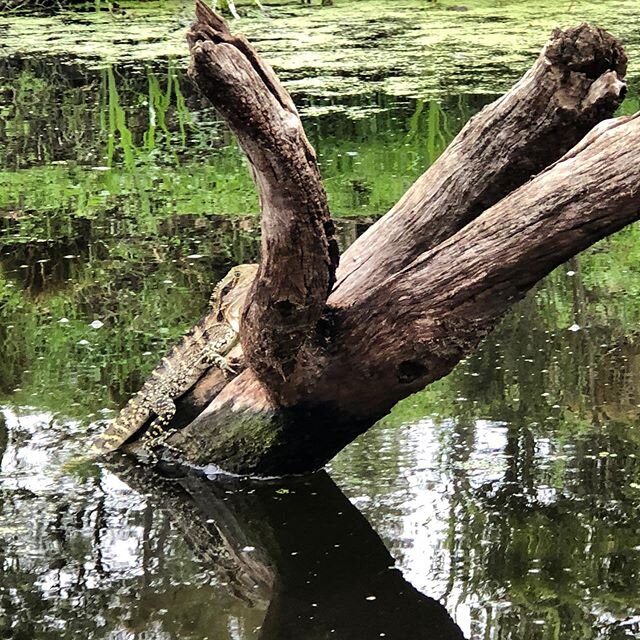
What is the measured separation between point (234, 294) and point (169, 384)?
475 mm

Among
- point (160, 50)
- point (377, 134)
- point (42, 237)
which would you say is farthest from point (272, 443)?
point (160, 50)

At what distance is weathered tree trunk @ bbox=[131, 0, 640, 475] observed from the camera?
3428 mm

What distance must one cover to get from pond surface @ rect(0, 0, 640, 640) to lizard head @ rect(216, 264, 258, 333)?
68cm

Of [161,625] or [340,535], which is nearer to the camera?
[161,625]

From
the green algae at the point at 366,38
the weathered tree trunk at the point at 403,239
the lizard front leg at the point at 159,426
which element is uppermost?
the green algae at the point at 366,38

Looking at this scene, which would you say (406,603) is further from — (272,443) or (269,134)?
(269,134)

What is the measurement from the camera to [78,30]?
1495 cm

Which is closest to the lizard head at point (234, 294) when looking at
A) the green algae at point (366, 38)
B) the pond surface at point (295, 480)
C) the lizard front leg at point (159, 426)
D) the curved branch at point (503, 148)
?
the lizard front leg at point (159, 426)

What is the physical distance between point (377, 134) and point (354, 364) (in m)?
5.57

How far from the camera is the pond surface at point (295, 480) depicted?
3.49 meters

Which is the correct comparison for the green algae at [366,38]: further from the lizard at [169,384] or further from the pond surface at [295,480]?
the lizard at [169,384]

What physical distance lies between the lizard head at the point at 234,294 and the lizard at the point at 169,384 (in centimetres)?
1

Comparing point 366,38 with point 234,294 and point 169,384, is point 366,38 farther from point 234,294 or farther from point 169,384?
point 169,384

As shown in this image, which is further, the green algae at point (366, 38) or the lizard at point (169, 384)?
the green algae at point (366, 38)
